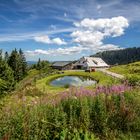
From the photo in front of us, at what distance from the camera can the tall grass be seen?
8.77 metres

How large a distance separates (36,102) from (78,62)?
86.8 metres

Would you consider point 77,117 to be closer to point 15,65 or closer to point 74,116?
point 74,116

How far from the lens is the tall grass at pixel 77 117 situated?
8.77 m

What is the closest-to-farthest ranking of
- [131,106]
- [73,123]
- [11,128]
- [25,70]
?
[11,128] → [73,123] → [131,106] → [25,70]

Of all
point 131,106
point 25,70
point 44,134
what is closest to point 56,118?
point 44,134

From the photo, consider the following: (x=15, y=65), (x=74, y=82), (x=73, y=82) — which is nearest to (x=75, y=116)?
(x=73, y=82)

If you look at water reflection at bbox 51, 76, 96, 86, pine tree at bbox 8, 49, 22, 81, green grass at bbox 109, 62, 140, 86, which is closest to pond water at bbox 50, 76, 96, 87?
water reflection at bbox 51, 76, 96, 86

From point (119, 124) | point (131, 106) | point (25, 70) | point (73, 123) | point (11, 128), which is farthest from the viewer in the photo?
point (25, 70)

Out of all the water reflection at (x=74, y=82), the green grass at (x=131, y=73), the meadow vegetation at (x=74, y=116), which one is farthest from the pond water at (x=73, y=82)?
the meadow vegetation at (x=74, y=116)

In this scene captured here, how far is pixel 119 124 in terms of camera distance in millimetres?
11000

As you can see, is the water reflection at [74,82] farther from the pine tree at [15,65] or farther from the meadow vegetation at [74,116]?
the meadow vegetation at [74,116]

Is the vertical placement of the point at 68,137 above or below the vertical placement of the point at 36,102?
below

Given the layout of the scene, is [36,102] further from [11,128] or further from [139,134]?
[139,134]

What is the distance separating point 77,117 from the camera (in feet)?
34.0
